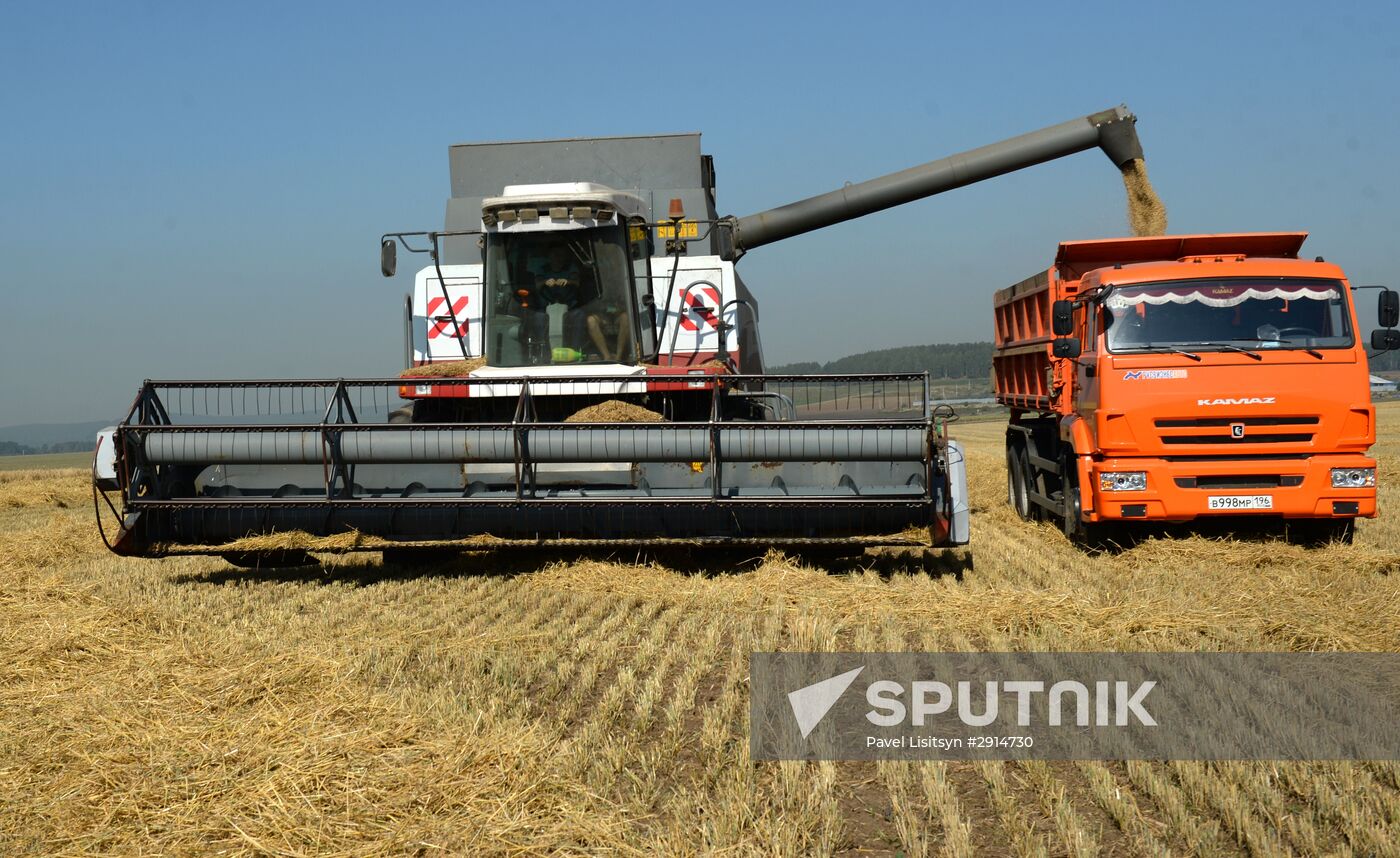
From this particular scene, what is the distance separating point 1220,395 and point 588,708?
5793mm

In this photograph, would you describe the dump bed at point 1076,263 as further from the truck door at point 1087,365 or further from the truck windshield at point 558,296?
the truck windshield at point 558,296

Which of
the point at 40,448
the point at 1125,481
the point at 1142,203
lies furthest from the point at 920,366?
the point at 40,448

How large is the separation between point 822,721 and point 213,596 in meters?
4.57

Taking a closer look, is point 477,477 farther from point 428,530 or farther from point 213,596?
point 213,596

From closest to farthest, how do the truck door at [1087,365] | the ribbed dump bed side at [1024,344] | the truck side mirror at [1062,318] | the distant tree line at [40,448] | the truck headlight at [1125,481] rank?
the truck headlight at [1125,481] < the truck door at [1087,365] < the truck side mirror at [1062,318] < the ribbed dump bed side at [1024,344] < the distant tree line at [40,448]

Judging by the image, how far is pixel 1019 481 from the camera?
1248cm

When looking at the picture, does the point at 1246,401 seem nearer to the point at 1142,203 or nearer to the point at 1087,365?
the point at 1087,365

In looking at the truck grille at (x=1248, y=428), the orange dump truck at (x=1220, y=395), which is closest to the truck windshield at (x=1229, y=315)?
the orange dump truck at (x=1220, y=395)

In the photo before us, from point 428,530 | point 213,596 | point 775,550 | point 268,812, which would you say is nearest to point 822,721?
point 268,812

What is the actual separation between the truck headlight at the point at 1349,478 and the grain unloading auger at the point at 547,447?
2785mm

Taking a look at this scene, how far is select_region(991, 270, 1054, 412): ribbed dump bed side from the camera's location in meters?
10.8

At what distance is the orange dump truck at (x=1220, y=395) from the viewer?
869 centimetres

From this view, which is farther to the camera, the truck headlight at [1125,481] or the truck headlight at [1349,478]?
the truck headlight at [1125,481]

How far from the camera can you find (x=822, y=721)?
454 centimetres
